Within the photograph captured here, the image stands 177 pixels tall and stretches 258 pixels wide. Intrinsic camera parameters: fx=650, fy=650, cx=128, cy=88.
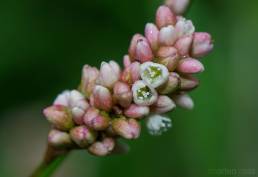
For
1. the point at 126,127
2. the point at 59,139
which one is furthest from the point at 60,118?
the point at 126,127

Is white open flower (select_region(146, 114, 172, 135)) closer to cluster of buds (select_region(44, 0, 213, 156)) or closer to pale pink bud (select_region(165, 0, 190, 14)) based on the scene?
cluster of buds (select_region(44, 0, 213, 156))

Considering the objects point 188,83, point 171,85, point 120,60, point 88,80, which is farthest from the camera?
point 120,60

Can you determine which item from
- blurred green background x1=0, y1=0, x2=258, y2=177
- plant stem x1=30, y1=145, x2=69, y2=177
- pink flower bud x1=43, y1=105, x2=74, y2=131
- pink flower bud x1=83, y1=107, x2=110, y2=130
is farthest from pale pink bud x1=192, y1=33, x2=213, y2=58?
blurred green background x1=0, y1=0, x2=258, y2=177

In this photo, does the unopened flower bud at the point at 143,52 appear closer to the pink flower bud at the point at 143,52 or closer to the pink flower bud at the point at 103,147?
the pink flower bud at the point at 143,52

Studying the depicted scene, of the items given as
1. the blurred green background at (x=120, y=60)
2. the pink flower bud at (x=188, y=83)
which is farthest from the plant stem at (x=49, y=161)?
the blurred green background at (x=120, y=60)

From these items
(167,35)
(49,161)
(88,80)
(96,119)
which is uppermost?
(167,35)

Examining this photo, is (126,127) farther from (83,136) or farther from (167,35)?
(167,35)

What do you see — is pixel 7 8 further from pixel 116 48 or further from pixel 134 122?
pixel 134 122

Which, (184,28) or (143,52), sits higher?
(184,28)
